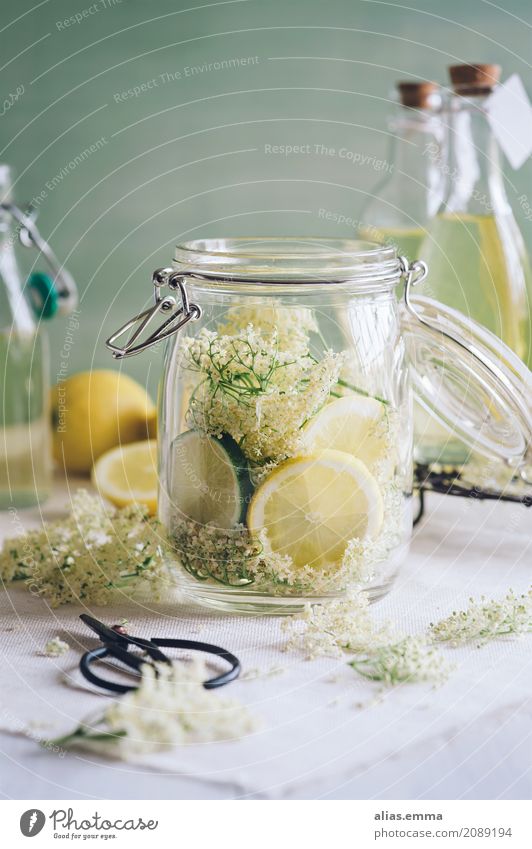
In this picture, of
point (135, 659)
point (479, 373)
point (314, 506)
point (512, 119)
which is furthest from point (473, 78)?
point (135, 659)

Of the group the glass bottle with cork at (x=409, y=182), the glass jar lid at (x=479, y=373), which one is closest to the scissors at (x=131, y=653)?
the glass jar lid at (x=479, y=373)

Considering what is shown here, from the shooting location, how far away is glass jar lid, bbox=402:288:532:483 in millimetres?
521

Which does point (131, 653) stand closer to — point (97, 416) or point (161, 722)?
point (161, 722)

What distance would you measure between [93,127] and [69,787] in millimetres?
665

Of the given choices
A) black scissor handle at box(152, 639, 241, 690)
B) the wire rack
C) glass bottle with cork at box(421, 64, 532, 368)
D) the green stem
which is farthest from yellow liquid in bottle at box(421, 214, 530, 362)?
black scissor handle at box(152, 639, 241, 690)

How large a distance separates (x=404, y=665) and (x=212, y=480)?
0.13m

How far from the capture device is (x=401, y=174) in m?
0.80

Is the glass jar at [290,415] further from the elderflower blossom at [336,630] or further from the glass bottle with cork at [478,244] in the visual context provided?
the glass bottle with cork at [478,244]

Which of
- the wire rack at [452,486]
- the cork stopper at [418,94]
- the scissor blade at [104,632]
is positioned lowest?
the scissor blade at [104,632]

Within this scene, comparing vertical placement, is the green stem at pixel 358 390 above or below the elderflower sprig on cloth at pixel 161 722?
above

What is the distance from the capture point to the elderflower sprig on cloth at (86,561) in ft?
1.72

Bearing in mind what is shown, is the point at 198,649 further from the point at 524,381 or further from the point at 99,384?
the point at 99,384

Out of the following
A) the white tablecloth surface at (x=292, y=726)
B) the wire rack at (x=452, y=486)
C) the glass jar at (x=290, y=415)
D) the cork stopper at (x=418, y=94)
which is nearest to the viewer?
the white tablecloth surface at (x=292, y=726)

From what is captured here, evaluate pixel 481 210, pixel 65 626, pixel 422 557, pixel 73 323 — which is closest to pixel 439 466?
pixel 422 557
